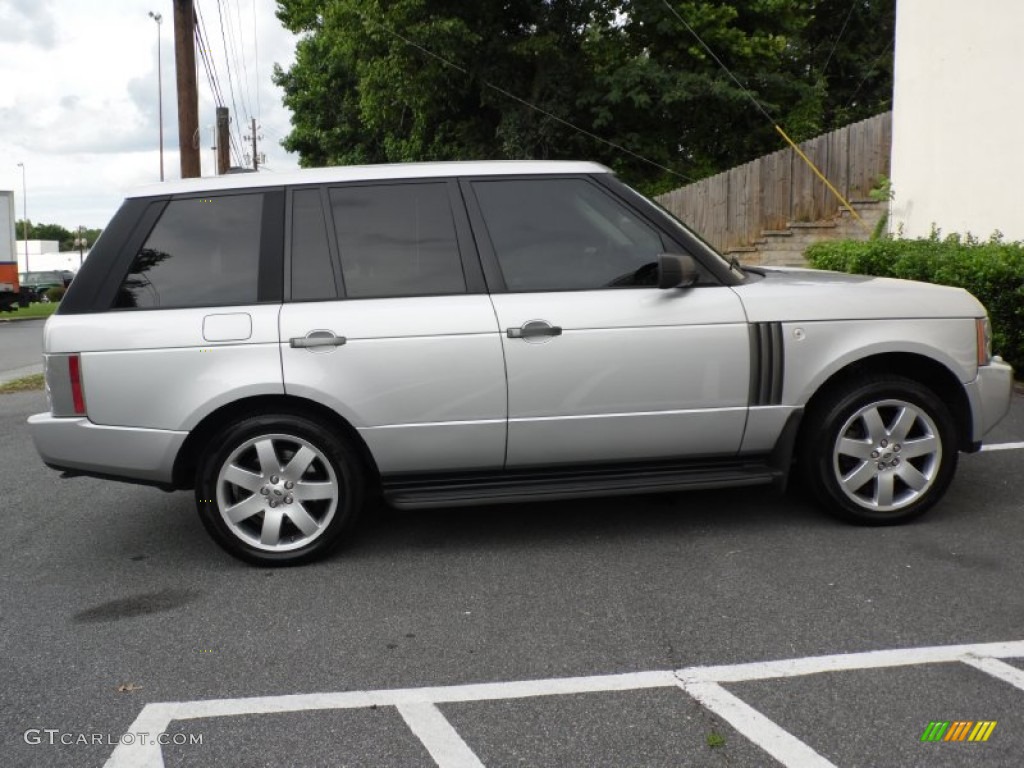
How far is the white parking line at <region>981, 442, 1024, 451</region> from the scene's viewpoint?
6.43m

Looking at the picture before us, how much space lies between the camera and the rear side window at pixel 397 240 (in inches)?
180

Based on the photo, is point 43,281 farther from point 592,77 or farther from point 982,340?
point 982,340

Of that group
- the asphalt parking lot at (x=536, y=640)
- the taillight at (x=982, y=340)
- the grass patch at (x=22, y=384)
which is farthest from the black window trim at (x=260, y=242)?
the grass patch at (x=22, y=384)

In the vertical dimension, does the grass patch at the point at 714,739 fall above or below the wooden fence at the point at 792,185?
below

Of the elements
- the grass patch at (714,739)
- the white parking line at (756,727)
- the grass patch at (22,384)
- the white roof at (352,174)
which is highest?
the white roof at (352,174)

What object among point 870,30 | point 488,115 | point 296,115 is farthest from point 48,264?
point 870,30

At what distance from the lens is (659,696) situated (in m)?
3.21

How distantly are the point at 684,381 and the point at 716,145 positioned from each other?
79.5 feet

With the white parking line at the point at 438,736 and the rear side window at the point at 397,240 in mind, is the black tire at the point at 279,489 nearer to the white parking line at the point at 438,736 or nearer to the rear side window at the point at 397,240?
the rear side window at the point at 397,240

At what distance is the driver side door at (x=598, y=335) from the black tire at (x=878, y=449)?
1.44ft

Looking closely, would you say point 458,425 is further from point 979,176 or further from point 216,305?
point 979,176

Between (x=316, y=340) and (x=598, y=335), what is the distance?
1.28 metres

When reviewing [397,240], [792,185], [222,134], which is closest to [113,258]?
[397,240]

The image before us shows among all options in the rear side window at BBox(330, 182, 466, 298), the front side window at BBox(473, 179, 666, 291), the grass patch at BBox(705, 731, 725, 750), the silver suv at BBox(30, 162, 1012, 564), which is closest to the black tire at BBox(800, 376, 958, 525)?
the silver suv at BBox(30, 162, 1012, 564)
